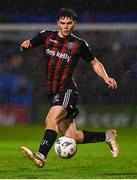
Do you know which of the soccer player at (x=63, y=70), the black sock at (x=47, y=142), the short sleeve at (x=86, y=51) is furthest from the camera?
the short sleeve at (x=86, y=51)

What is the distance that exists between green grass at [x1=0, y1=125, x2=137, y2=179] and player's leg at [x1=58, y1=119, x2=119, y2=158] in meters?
0.34

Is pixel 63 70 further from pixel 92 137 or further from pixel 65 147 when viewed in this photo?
pixel 92 137

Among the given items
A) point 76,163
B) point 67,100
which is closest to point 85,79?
point 76,163

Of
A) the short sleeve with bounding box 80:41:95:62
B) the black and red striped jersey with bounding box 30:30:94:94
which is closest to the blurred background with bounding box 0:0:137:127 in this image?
the short sleeve with bounding box 80:41:95:62

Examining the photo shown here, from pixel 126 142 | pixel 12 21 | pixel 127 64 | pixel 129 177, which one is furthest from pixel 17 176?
pixel 12 21

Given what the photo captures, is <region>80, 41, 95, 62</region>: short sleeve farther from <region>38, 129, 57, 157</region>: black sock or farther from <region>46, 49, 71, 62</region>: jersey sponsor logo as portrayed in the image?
<region>38, 129, 57, 157</region>: black sock

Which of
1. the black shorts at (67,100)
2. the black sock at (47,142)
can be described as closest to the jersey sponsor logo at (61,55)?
the black shorts at (67,100)

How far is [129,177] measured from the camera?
947 centimetres

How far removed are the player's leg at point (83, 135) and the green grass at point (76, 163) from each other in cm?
34

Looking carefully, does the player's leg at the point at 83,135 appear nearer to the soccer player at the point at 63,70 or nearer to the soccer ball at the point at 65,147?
the soccer player at the point at 63,70

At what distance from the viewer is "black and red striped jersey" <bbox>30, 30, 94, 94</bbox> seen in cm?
1010

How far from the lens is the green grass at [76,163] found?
9773 millimetres

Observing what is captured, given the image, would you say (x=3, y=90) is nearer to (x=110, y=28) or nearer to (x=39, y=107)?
(x=39, y=107)

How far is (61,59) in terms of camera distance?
10.1 metres
